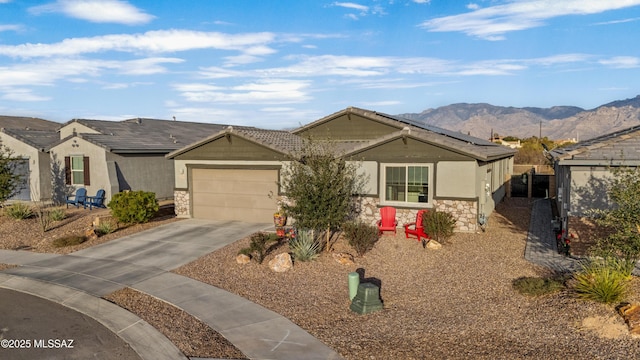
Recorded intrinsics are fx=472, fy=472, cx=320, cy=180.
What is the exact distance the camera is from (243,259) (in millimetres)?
13297

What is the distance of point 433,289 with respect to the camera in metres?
11.1

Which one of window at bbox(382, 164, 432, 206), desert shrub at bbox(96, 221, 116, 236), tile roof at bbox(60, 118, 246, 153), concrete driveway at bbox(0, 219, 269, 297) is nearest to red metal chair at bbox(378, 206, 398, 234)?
window at bbox(382, 164, 432, 206)

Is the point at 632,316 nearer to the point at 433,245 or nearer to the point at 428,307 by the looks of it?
the point at 428,307

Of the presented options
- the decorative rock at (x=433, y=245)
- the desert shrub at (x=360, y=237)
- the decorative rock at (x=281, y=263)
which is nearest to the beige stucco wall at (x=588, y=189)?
Result: the decorative rock at (x=433, y=245)

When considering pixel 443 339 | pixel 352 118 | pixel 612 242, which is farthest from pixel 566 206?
pixel 352 118

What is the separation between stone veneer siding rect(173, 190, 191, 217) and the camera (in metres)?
21.0

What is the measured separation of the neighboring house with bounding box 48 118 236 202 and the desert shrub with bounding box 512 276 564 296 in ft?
63.8

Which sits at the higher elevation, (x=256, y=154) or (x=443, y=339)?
(x=256, y=154)

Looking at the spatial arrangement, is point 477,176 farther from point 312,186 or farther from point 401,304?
point 401,304

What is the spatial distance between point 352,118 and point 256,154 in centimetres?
582

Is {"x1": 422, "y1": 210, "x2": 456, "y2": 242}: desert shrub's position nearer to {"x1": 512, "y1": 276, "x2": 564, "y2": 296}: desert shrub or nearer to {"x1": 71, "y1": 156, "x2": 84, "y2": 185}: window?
{"x1": 512, "y1": 276, "x2": 564, "y2": 296}: desert shrub

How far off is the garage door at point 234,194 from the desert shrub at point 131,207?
8.03 ft

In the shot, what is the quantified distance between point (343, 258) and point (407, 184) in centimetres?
540

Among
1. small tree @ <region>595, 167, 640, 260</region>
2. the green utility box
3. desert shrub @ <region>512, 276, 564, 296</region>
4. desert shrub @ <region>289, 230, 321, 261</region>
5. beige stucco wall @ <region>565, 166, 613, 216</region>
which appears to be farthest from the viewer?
desert shrub @ <region>289, 230, 321, 261</region>
